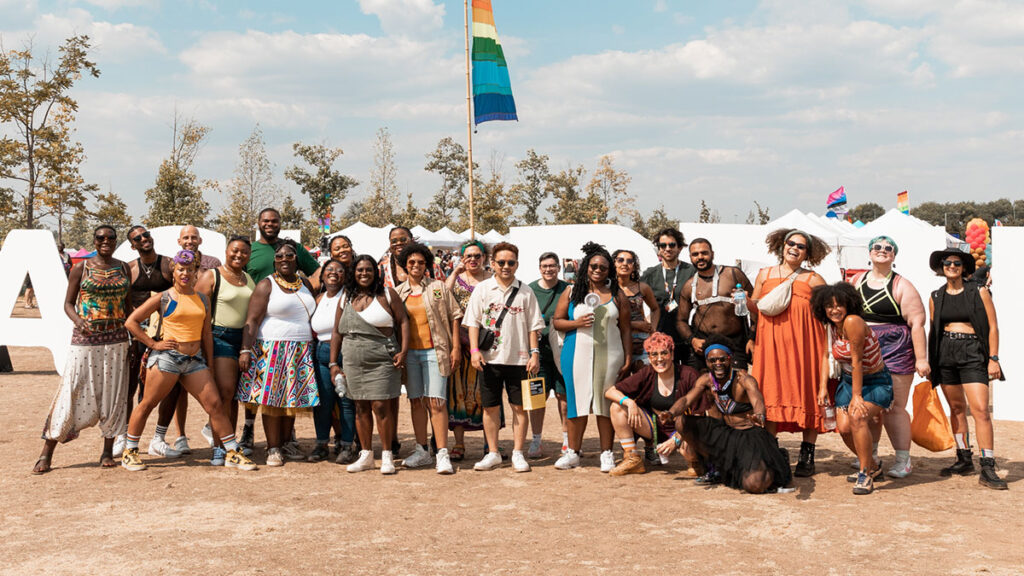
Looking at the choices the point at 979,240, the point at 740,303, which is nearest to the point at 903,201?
the point at 979,240

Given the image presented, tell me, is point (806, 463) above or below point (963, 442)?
below

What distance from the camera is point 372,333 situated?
5.92m

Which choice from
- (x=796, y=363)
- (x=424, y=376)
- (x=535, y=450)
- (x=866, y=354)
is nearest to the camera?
(x=866, y=354)

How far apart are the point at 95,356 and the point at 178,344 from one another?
0.70m

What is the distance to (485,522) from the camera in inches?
191

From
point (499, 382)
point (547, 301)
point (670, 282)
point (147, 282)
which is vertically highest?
point (147, 282)

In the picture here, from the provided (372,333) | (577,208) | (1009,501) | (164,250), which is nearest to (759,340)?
(1009,501)

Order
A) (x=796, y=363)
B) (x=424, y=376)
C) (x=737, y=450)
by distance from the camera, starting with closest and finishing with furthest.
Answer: (x=737, y=450) < (x=796, y=363) < (x=424, y=376)

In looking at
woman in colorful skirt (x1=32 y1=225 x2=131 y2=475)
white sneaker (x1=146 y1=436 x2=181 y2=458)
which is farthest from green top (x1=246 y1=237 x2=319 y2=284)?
white sneaker (x1=146 y1=436 x2=181 y2=458)

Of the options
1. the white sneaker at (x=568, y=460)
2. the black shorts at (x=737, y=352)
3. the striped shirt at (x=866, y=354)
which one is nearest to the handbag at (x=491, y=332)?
the white sneaker at (x=568, y=460)

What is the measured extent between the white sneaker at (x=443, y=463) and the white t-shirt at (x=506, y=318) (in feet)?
2.55

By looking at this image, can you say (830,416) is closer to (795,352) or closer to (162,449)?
(795,352)

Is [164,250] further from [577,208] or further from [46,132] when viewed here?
[577,208]

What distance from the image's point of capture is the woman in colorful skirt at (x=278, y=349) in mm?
6145
